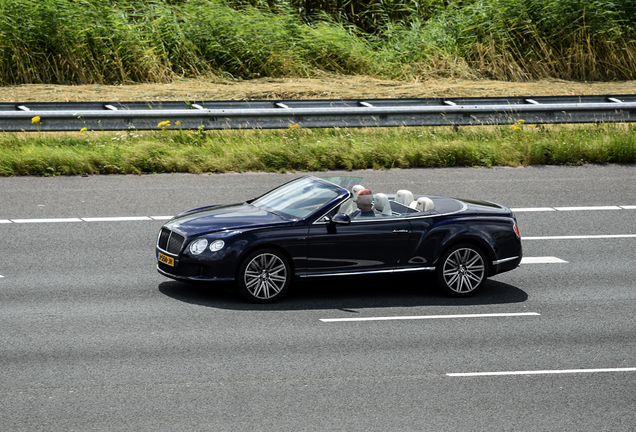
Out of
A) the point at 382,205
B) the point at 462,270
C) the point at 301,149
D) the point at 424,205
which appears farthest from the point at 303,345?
the point at 301,149

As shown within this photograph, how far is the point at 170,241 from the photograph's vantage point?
31.2 ft

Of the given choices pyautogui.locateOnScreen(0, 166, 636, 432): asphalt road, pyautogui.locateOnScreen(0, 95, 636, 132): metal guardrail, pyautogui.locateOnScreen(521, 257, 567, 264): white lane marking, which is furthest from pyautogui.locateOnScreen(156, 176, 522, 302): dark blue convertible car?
pyautogui.locateOnScreen(0, 95, 636, 132): metal guardrail

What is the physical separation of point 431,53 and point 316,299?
1502cm

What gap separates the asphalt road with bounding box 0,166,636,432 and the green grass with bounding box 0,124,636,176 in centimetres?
261

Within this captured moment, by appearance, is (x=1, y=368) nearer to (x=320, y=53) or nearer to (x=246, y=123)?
(x=246, y=123)

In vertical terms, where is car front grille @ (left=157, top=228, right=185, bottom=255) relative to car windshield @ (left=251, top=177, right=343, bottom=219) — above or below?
below

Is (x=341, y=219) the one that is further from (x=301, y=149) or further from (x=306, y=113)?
(x=306, y=113)

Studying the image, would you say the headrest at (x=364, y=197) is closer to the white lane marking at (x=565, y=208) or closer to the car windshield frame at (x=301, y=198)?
the car windshield frame at (x=301, y=198)

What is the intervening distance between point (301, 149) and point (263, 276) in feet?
23.2

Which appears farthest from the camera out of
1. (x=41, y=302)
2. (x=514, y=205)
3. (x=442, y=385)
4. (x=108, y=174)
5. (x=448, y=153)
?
(x=448, y=153)

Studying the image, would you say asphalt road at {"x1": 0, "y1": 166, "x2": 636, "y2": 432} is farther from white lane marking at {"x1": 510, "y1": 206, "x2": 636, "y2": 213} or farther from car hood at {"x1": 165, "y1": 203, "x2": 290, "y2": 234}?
white lane marking at {"x1": 510, "y1": 206, "x2": 636, "y2": 213}

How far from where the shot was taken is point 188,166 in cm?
1556

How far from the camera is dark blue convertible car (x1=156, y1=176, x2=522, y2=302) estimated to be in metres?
9.26

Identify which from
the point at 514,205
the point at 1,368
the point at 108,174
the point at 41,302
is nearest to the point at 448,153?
the point at 514,205
